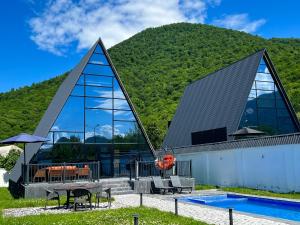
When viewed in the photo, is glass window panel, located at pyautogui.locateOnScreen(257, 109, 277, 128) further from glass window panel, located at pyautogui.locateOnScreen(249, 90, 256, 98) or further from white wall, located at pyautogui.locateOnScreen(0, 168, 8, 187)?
white wall, located at pyautogui.locateOnScreen(0, 168, 8, 187)

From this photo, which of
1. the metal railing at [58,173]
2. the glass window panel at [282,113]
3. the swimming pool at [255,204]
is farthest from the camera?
the glass window panel at [282,113]

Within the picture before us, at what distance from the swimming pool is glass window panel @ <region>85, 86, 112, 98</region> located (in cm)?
815

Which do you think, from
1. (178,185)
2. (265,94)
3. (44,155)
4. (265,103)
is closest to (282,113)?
(265,103)

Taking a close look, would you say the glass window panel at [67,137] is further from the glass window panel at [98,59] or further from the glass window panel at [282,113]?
the glass window panel at [282,113]

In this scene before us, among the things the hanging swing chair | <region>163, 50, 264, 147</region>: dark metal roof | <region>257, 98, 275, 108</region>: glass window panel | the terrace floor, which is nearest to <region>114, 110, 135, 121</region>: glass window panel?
the hanging swing chair

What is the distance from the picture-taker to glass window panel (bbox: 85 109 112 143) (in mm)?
20991

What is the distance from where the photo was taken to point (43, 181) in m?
18.3

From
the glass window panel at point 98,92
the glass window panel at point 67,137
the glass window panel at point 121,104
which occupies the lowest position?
the glass window panel at point 67,137

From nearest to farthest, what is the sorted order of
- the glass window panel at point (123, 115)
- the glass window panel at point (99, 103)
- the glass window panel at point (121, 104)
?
the glass window panel at point (99, 103)
the glass window panel at point (123, 115)
the glass window panel at point (121, 104)

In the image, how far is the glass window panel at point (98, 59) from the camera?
71.5 feet

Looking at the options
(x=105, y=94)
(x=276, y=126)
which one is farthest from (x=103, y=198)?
(x=276, y=126)

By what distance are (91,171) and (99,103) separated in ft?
13.7

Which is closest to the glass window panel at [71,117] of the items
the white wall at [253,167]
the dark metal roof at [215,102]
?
the white wall at [253,167]

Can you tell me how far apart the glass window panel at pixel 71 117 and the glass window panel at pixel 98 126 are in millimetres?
408
